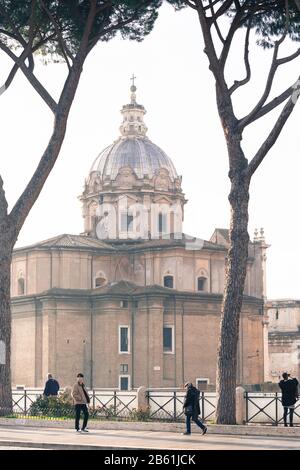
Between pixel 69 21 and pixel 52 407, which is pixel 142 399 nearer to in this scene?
pixel 52 407

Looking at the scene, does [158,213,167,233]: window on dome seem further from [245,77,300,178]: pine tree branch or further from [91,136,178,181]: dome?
[245,77,300,178]: pine tree branch

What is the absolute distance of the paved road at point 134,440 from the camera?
17016mm

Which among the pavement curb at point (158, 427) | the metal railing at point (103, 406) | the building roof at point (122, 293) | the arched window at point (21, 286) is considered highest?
the arched window at point (21, 286)

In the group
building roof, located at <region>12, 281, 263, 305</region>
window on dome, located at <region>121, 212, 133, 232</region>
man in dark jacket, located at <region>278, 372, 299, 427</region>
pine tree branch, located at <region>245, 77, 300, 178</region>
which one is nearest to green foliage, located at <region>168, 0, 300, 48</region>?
pine tree branch, located at <region>245, 77, 300, 178</region>

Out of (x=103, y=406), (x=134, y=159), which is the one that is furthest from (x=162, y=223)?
(x=103, y=406)

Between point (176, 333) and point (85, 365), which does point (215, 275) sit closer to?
point (176, 333)

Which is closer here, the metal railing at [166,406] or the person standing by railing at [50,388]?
the metal railing at [166,406]

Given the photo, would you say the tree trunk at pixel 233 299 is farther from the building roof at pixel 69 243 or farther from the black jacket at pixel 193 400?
the building roof at pixel 69 243

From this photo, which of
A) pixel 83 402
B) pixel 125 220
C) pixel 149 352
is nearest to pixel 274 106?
pixel 83 402

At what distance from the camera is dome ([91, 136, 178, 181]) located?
70.1m

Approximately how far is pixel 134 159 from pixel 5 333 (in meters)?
47.1

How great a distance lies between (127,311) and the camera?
183ft

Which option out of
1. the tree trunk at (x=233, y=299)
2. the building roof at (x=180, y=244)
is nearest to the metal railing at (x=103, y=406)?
the tree trunk at (x=233, y=299)

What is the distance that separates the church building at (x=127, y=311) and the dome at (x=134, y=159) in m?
7.31
